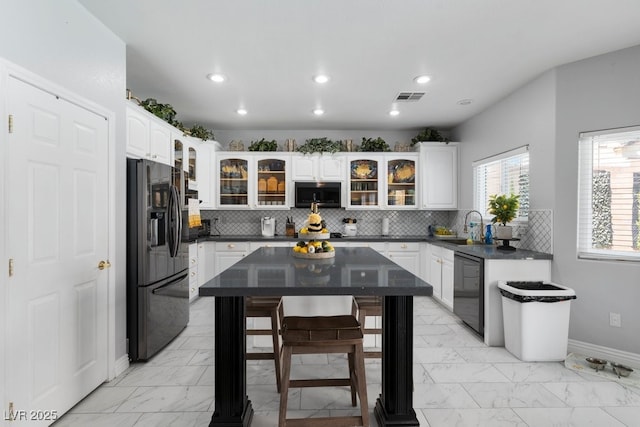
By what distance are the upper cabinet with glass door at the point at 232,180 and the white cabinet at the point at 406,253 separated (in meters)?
2.36

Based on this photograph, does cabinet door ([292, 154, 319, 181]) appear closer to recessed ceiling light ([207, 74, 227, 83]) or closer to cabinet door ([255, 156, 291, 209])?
cabinet door ([255, 156, 291, 209])

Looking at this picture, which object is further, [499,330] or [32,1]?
[499,330]

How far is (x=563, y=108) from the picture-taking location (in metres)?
3.03

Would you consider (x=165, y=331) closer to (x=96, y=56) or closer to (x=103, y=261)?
(x=103, y=261)

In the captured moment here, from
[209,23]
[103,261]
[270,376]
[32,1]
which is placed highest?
[209,23]

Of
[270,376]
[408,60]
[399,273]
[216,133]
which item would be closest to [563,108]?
[408,60]

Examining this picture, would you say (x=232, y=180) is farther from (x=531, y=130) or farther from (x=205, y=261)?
(x=531, y=130)

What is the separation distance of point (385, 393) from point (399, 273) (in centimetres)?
72

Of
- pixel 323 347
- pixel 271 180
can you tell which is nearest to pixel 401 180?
pixel 271 180

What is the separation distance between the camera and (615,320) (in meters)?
2.79

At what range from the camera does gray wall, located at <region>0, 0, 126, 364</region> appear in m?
1.71

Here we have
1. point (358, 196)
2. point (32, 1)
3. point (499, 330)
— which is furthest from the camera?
point (358, 196)

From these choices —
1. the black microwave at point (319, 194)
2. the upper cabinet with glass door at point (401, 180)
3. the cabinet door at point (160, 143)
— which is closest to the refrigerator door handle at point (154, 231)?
the cabinet door at point (160, 143)

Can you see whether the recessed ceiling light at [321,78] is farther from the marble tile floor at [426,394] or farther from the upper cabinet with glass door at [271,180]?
the marble tile floor at [426,394]
